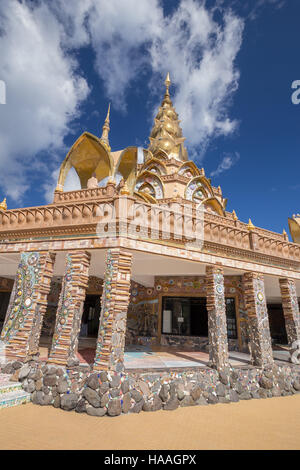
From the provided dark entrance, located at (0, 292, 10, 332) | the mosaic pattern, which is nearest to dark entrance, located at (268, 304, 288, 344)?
the mosaic pattern

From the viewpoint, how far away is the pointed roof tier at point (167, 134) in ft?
89.1

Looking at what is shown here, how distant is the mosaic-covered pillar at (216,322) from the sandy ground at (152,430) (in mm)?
1491

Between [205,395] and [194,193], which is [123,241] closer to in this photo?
[205,395]

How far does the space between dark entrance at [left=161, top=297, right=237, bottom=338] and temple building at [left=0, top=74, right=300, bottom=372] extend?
5cm

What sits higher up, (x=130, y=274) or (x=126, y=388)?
(x=130, y=274)

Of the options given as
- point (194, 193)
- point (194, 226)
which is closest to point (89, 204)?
point (194, 226)

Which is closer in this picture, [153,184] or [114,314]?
[114,314]

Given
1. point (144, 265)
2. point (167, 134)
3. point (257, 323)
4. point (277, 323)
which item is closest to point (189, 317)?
point (257, 323)

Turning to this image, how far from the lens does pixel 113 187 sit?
1146 centimetres

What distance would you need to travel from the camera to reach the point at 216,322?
7492 millimetres

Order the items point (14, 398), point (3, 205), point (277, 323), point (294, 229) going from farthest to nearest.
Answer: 1. point (277, 323)
2. point (294, 229)
3. point (3, 205)
4. point (14, 398)

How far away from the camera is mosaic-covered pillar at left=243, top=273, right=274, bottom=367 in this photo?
7.98 m

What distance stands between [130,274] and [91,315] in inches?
294

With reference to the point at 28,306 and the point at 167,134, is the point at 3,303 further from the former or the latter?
the point at 167,134
